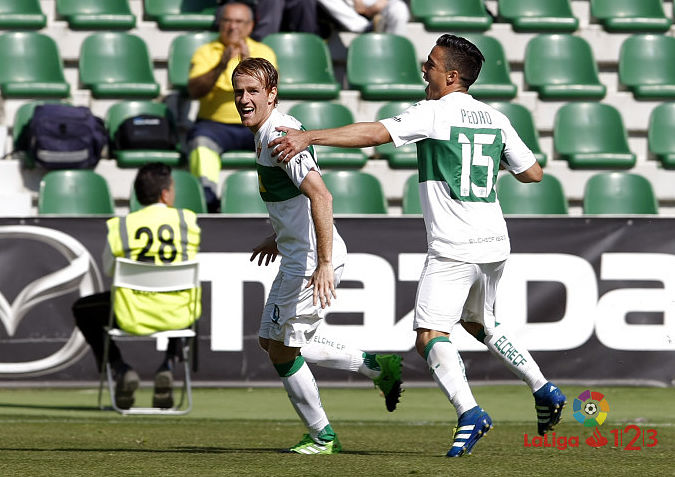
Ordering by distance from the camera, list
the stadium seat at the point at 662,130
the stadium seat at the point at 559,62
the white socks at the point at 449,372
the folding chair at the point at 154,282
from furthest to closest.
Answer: the stadium seat at the point at 559,62 → the stadium seat at the point at 662,130 → the folding chair at the point at 154,282 → the white socks at the point at 449,372

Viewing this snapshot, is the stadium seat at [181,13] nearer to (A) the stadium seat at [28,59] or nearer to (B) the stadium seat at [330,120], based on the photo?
(A) the stadium seat at [28,59]

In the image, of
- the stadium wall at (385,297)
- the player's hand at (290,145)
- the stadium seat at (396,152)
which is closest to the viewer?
the player's hand at (290,145)

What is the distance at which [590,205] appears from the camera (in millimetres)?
11148

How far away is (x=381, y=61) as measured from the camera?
1207 cm

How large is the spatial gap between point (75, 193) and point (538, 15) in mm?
5271

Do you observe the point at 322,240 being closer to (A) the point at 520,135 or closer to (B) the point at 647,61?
(A) the point at 520,135

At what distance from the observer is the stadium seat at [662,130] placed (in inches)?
479

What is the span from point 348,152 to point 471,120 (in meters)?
6.01

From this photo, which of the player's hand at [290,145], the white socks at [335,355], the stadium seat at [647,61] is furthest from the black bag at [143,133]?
the player's hand at [290,145]

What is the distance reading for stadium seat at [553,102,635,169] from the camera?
1197cm

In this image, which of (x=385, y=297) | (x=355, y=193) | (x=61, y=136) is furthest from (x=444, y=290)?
(x=61, y=136)

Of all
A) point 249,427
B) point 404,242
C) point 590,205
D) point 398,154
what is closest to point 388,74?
point 398,154

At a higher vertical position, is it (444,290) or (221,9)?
(221,9)

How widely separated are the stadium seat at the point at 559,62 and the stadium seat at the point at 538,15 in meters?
0.28
